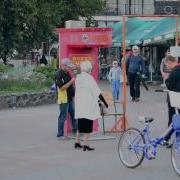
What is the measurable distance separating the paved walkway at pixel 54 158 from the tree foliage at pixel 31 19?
13.5 metres

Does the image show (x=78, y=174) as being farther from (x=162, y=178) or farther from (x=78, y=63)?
(x=78, y=63)

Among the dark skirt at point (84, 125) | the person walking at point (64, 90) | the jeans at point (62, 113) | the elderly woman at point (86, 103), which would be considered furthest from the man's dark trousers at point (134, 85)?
the dark skirt at point (84, 125)

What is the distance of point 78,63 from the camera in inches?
573

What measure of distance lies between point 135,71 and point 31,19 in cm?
912

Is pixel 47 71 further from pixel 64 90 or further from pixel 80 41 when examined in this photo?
pixel 64 90

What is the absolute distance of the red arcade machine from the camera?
1416cm

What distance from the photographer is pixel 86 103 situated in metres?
12.6

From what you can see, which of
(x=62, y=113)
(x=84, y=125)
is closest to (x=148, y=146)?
(x=84, y=125)

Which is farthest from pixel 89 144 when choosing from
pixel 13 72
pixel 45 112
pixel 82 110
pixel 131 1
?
pixel 131 1

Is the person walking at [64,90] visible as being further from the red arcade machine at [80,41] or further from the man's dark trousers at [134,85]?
the man's dark trousers at [134,85]

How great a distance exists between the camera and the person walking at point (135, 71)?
76.0ft

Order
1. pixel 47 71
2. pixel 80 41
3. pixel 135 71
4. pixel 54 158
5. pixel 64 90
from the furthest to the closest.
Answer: pixel 47 71 → pixel 135 71 → pixel 80 41 → pixel 64 90 → pixel 54 158

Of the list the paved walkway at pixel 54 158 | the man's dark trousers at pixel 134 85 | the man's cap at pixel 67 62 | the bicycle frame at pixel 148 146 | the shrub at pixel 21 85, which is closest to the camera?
the paved walkway at pixel 54 158

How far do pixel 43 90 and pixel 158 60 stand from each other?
56.1 ft
